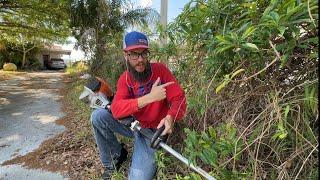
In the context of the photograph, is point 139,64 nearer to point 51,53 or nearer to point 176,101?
point 176,101

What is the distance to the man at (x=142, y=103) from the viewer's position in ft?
9.77

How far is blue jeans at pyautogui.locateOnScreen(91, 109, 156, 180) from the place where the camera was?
314cm

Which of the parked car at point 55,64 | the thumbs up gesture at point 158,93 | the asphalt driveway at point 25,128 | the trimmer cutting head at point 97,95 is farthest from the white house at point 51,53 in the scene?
the thumbs up gesture at point 158,93

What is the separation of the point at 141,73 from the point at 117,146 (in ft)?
3.14

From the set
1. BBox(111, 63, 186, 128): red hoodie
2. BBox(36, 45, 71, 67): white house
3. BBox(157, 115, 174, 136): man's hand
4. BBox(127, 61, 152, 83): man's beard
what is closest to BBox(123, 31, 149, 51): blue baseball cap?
BBox(127, 61, 152, 83): man's beard

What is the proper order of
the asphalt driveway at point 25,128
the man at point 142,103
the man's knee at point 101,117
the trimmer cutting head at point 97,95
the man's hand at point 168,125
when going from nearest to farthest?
the man's hand at point 168,125 → the man at point 142,103 → the man's knee at point 101,117 → the trimmer cutting head at point 97,95 → the asphalt driveway at point 25,128

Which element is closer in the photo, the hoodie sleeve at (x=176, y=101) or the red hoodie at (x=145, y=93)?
the hoodie sleeve at (x=176, y=101)

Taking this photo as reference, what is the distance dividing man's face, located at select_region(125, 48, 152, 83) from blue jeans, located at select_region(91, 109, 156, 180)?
52 cm

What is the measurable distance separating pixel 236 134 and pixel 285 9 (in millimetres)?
875

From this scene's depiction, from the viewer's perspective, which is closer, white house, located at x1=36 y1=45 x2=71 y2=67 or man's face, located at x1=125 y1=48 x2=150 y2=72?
man's face, located at x1=125 y1=48 x2=150 y2=72

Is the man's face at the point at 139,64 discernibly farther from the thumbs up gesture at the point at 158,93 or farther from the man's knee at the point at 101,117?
the man's knee at the point at 101,117

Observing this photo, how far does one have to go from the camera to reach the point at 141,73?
3256mm

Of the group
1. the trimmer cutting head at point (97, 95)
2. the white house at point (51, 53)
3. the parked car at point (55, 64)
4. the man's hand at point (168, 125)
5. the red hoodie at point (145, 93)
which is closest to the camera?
the man's hand at point (168, 125)

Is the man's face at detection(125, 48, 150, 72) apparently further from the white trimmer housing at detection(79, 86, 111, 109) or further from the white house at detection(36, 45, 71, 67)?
the white house at detection(36, 45, 71, 67)
